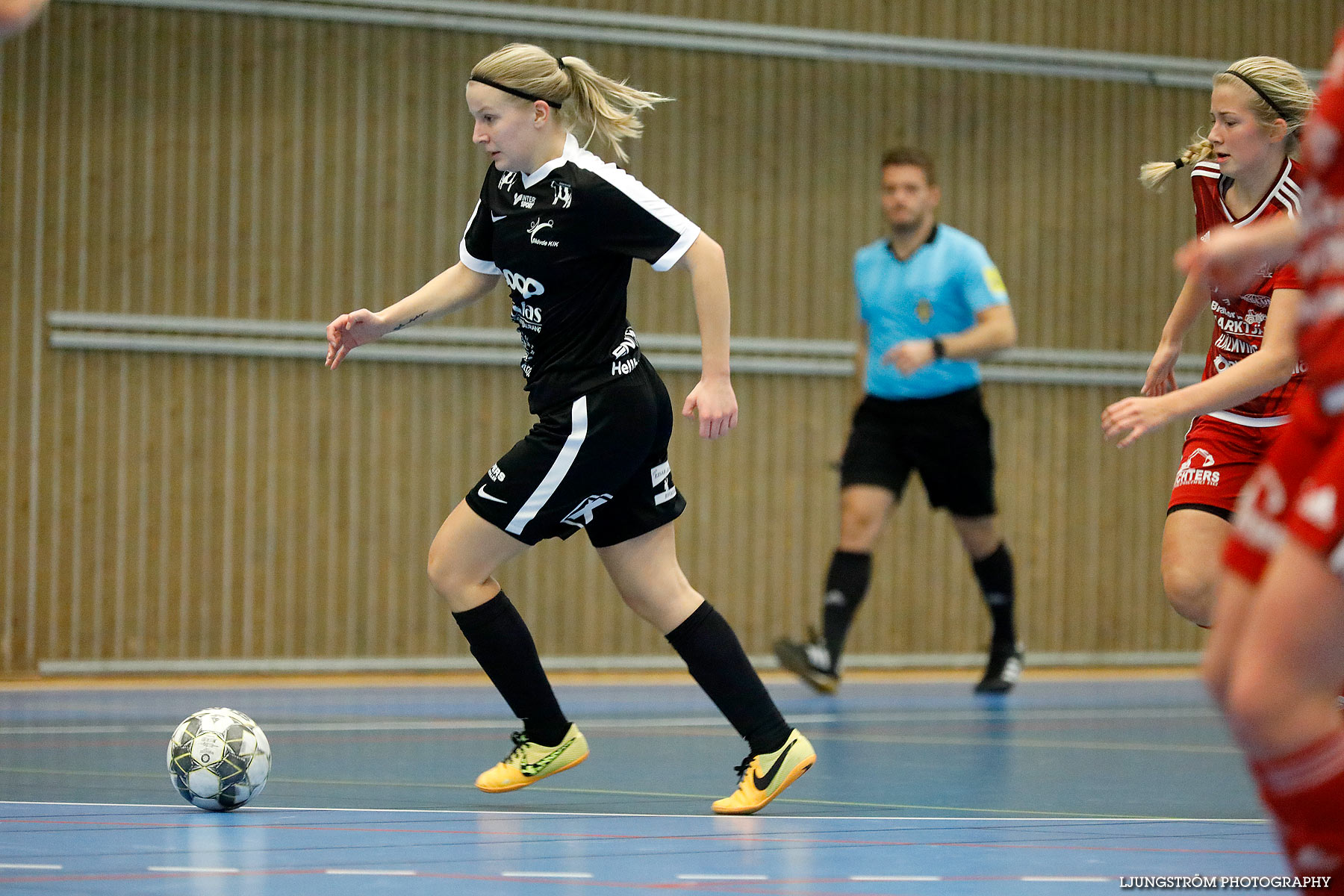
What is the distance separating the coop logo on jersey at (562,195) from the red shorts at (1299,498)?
223cm

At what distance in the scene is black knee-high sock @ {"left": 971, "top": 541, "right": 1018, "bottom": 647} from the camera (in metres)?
8.01

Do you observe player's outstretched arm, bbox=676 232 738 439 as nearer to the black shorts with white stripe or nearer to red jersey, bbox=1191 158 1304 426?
the black shorts with white stripe

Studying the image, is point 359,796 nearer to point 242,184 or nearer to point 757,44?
point 242,184

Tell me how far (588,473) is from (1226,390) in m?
1.50

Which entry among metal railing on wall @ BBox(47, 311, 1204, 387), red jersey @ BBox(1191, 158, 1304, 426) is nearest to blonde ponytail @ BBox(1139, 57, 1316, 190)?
red jersey @ BBox(1191, 158, 1304, 426)

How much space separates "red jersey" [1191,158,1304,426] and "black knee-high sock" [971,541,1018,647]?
3.59 meters

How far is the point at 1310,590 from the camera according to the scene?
2016 millimetres

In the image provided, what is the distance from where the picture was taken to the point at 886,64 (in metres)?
10.5

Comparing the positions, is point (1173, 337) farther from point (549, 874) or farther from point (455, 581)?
point (549, 874)

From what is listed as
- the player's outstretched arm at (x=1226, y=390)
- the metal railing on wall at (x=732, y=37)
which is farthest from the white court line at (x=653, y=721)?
the metal railing on wall at (x=732, y=37)

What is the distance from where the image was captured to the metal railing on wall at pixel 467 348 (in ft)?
29.6

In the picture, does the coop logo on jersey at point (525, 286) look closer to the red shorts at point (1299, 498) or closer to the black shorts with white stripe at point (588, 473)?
the black shorts with white stripe at point (588, 473)

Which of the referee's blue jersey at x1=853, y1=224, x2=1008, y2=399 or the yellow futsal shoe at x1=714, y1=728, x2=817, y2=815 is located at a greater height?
the referee's blue jersey at x1=853, y1=224, x2=1008, y2=399

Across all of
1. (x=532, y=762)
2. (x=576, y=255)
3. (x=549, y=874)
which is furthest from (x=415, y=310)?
(x=549, y=874)
